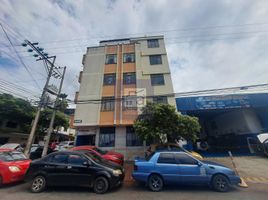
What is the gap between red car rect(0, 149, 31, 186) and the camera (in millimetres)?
6395

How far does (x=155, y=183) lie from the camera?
608 centimetres

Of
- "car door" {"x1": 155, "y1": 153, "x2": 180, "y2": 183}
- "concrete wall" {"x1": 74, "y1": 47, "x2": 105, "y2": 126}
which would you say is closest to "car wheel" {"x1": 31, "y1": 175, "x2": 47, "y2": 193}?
"car door" {"x1": 155, "y1": 153, "x2": 180, "y2": 183}

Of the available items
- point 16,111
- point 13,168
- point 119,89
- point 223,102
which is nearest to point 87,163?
point 13,168

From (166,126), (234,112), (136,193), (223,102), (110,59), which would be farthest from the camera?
(234,112)

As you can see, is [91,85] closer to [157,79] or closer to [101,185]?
[157,79]

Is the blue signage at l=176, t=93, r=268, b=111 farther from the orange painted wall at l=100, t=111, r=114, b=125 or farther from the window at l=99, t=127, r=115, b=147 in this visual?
the window at l=99, t=127, r=115, b=147

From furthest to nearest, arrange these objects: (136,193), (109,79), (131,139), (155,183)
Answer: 1. (109,79)
2. (131,139)
3. (155,183)
4. (136,193)

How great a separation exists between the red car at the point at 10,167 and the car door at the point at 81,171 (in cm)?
264

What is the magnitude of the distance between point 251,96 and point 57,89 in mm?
18782

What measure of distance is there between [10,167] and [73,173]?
3089 millimetres

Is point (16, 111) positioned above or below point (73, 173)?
above

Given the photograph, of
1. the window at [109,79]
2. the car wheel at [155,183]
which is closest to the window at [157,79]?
the window at [109,79]

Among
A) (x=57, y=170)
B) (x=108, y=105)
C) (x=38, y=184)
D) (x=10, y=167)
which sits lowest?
(x=38, y=184)

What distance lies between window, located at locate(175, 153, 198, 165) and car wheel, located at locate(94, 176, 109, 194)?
306cm
